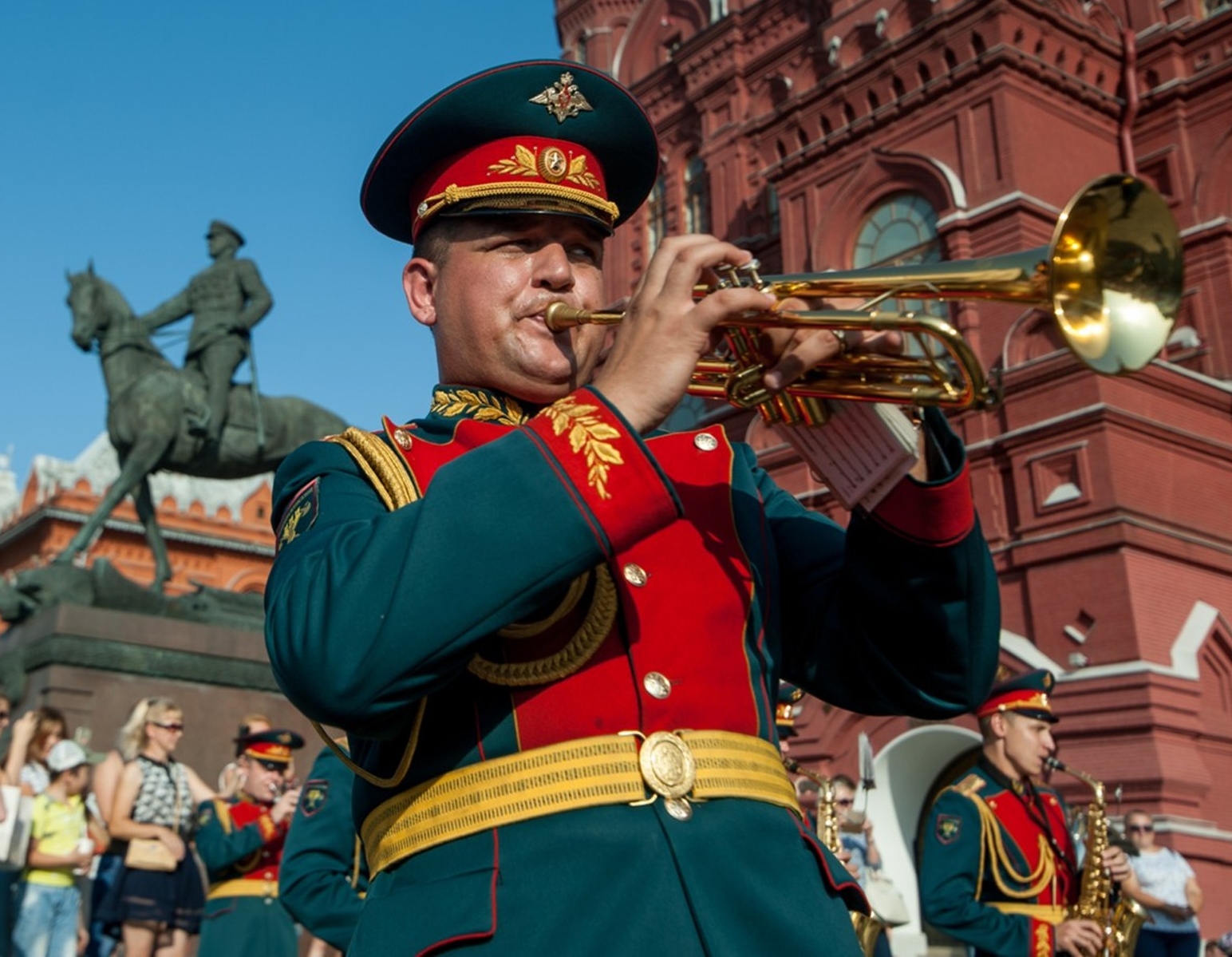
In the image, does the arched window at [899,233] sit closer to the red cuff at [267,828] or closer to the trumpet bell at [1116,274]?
the red cuff at [267,828]

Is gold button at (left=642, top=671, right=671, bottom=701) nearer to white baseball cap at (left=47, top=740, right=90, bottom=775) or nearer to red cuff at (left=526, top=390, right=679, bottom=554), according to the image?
red cuff at (left=526, top=390, right=679, bottom=554)

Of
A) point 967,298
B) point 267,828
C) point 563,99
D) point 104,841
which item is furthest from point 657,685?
point 104,841

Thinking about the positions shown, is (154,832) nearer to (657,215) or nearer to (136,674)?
(136,674)

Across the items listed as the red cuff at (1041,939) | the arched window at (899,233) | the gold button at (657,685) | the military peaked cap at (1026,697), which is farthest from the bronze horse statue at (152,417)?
the gold button at (657,685)

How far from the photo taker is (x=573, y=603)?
1.79 meters

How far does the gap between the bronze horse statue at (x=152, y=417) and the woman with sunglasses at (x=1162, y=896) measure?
9.18 m

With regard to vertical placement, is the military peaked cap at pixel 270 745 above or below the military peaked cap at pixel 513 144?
above

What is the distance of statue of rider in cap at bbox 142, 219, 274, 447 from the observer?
13984 millimetres

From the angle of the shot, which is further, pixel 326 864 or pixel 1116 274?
pixel 326 864

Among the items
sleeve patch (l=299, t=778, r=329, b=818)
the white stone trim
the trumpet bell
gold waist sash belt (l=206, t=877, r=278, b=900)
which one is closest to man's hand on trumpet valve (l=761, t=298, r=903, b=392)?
the trumpet bell

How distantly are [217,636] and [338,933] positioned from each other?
6.39m

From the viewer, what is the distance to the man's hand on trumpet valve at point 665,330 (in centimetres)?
171

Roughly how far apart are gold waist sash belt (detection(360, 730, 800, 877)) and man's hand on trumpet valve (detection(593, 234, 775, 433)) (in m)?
0.43

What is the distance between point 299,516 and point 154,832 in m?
6.11
